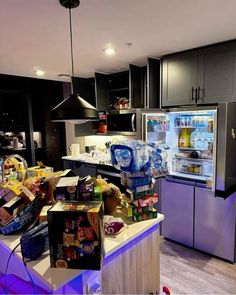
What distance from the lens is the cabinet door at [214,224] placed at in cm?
240

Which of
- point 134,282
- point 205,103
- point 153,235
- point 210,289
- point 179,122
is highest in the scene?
point 205,103

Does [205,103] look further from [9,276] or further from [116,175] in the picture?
[9,276]

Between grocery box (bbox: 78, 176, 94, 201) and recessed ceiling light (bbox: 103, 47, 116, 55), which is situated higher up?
recessed ceiling light (bbox: 103, 47, 116, 55)

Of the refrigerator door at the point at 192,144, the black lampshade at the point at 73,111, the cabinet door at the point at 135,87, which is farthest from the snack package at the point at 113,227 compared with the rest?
the cabinet door at the point at 135,87

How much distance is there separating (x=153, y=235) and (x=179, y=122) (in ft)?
5.57

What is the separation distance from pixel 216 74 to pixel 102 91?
1933 millimetres

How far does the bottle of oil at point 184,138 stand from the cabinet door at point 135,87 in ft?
2.55

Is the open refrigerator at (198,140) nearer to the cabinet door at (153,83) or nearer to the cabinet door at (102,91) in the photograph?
the cabinet door at (153,83)

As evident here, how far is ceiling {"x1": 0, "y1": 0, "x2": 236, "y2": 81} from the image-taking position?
1606 mm

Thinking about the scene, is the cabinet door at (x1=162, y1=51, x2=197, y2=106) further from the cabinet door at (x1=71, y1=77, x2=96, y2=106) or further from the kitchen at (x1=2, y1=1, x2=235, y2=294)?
the cabinet door at (x1=71, y1=77, x2=96, y2=106)

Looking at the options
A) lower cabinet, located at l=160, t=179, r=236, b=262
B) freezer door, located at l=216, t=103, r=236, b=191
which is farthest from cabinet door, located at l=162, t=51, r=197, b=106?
lower cabinet, located at l=160, t=179, r=236, b=262

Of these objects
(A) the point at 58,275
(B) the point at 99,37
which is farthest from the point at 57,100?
(A) the point at 58,275

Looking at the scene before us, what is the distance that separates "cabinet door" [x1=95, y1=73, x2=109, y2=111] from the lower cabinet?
168cm

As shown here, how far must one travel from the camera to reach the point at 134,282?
143 centimetres
